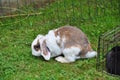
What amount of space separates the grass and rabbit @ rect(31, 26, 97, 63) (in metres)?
0.09

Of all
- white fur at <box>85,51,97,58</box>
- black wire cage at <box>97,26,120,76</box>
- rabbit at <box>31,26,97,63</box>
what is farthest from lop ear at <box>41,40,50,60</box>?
black wire cage at <box>97,26,120,76</box>

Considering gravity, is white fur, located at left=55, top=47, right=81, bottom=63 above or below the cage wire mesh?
below

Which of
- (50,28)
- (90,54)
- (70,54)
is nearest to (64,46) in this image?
(70,54)

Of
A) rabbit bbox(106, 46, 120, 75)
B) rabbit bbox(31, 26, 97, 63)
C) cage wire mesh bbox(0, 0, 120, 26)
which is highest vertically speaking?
cage wire mesh bbox(0, 0, 120, 26)

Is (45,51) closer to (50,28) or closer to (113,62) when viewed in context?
(113,62)

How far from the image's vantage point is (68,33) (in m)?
5.20

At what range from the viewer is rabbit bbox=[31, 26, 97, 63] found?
16.8 ft

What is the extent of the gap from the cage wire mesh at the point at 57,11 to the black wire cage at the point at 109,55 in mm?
1253

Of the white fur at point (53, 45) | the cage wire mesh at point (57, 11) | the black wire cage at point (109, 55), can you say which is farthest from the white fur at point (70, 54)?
the cage wire mesh at point (57, 11)

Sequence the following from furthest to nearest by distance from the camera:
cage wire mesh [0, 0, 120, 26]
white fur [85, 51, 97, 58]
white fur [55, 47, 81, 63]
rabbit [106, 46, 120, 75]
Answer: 1. cage wire mesh [0, 0, 120, 26]
2. white fur [85, 51, 97, 58]
3. white fur [55, 47, 81, 63]
4. rabbit [106, 46, 120, 75]

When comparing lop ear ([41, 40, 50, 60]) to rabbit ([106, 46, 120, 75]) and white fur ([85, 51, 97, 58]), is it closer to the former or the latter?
white fur ([85, 51, 97, 58])

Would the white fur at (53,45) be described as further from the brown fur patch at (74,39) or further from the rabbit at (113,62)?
the rabbit at (113,62)

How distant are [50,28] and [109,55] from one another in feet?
5.82

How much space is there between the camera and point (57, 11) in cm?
696
